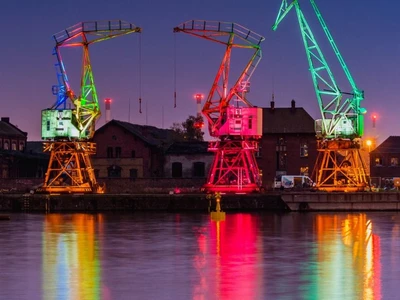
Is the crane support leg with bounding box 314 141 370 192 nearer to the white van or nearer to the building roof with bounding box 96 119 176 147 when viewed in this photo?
the white van

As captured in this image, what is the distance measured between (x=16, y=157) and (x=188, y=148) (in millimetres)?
20215

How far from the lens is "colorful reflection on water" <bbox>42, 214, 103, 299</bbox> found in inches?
1192

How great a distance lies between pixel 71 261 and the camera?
38.5 meters

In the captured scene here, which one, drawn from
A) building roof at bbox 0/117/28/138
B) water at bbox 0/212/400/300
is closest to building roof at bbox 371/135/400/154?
building roof at bbox 0/117/28/138

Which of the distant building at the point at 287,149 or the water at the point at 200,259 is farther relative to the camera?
the distant building at the point at 287,149

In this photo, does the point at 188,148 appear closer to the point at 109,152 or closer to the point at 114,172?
the point at 114,172

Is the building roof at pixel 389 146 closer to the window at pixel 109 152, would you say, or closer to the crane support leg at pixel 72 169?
the window at pixel 109 152

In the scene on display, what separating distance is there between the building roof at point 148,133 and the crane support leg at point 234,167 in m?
15.7

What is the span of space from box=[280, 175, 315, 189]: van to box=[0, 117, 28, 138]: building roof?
4034 cm

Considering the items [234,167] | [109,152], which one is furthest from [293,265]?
[109,152]

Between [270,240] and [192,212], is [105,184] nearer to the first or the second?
[192,212]

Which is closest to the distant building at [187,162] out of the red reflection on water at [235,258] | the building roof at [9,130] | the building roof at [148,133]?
the building roof at [148,133]

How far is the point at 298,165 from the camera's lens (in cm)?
10100

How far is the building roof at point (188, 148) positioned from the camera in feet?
336
